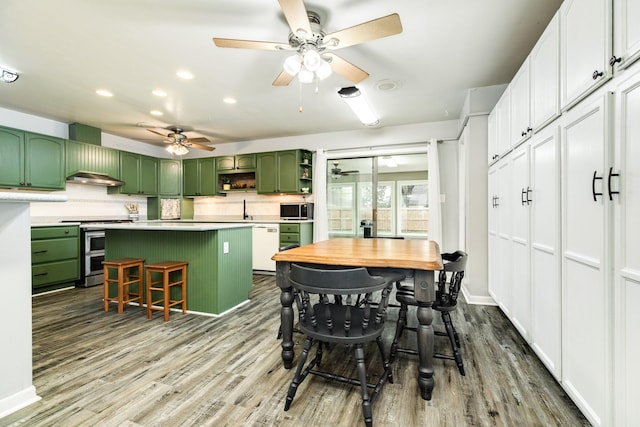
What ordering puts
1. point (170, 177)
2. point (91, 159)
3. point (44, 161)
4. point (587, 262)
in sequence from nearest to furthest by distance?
1. point (587, 262)
2. point (44, 161)
3. point (91, 159)
4. point (170, 177)

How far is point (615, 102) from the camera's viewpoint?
123 cm

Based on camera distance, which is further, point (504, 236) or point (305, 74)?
point (504, 236)

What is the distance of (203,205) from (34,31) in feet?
14.6

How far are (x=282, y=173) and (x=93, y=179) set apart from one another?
122 inches

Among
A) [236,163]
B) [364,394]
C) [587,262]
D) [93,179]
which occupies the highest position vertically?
[236,163]

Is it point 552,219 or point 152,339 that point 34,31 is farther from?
point 552,219

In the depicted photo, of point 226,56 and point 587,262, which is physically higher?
point 226,56

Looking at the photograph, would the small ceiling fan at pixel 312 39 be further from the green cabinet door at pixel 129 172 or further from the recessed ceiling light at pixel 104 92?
the green cabinet door at pixel 129 172

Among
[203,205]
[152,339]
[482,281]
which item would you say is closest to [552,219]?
[482,281]

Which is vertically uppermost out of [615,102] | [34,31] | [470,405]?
[34,31]

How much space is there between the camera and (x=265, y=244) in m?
5.30

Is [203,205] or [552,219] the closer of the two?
[552,219]

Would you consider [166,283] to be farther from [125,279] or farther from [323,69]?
[323,69]

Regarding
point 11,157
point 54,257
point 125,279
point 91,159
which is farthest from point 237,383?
point 91,159
